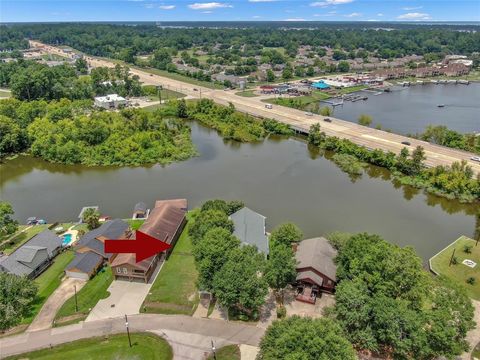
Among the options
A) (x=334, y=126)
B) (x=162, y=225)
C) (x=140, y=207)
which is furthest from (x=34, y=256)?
(x=334, y=126)

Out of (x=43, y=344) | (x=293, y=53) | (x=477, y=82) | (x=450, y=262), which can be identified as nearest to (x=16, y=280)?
(x=43, y=344)

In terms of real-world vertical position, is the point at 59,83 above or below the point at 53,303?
above

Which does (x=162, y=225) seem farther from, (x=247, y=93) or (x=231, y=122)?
(x=247, y=93)

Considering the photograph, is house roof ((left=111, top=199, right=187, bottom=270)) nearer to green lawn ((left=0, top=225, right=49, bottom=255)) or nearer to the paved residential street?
the paved residential street

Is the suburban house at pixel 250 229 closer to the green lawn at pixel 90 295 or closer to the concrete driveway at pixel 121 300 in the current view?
the concrete driveway at pixel 121 300

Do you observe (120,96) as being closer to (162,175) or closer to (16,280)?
(162,175)

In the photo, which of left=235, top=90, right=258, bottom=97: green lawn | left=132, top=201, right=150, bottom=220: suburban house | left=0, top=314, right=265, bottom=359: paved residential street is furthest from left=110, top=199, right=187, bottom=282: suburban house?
left=235, top=90, right=258, bottom=97: green lawn
